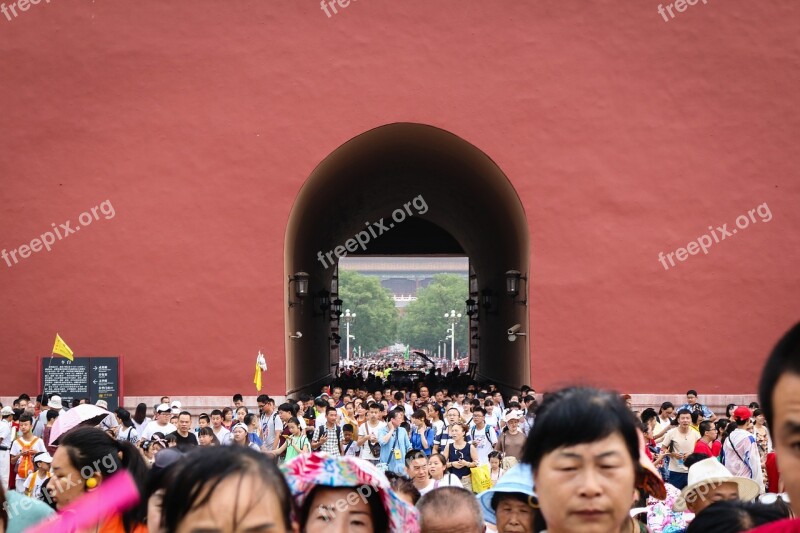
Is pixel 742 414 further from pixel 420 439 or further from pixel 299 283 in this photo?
pixel 299 283

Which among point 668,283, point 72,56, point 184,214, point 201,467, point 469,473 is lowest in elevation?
point 469,473

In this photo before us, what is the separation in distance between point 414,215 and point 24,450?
16382 millimetres

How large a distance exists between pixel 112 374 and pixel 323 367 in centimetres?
1042

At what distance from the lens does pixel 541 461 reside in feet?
7.66

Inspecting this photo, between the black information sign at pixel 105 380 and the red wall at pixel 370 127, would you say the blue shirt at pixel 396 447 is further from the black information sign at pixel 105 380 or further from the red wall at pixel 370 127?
the black information sign at pixel 105 380

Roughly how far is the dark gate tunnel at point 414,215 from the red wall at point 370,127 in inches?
25.9

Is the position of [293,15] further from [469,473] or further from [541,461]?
[541,461]

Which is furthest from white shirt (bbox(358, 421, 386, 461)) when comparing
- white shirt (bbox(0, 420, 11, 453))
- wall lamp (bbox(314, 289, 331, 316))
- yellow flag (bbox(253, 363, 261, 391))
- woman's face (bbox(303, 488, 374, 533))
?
wall lamp (bbox(314, 289, 331, 316))

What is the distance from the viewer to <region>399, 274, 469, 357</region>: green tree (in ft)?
266

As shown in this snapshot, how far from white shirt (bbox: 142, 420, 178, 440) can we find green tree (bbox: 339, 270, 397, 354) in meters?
63.7

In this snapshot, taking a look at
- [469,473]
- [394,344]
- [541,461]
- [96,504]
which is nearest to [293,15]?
[469,473]

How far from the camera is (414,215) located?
24.5 m

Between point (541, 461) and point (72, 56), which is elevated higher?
point (72, 56)

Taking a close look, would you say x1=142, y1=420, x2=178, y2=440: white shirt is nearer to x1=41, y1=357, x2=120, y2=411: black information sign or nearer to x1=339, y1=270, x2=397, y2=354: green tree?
x1=41, y1=357, x2=120, y2=411: black information sign
